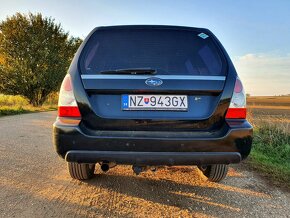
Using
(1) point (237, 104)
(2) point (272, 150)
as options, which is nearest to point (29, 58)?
(2) point (272, 150)

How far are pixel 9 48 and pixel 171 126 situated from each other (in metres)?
23.1

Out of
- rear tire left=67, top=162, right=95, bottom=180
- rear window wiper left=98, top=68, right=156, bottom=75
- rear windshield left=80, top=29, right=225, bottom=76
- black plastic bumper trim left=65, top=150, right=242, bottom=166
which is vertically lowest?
rear tire left=67, top=162, right=95, bottom=180

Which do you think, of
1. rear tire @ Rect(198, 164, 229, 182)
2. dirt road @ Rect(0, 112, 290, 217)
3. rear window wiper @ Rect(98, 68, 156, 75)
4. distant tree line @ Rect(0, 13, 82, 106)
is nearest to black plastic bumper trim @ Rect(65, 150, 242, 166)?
dirt road @ Rect(0, 112, 290, 217)

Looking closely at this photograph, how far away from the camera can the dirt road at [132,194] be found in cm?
277

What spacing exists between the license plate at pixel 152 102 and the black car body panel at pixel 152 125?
0.15ft

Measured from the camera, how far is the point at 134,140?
8.02 feet

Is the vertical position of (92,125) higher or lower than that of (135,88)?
lower

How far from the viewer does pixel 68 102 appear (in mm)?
2604

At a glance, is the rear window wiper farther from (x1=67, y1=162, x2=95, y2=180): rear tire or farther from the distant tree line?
the distant tree line

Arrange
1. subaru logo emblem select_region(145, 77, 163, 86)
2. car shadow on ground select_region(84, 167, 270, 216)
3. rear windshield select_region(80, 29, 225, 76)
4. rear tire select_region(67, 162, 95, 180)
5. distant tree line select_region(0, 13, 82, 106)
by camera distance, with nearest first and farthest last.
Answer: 1. subaru logo emblem select_region(145, 77, 163, 86)
2. rear windshield select_region(80, 29, 225, 76)
3. car shadow on ground select_region(84, 167, 270, 216)
4. rear tire select_region(67, 162, 95, 180)
5. distant tree line select_region(0, 13, 82, 106)

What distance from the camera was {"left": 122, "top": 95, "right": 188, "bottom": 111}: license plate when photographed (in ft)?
8.30

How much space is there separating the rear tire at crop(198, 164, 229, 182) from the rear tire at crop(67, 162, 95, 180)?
1388 mm

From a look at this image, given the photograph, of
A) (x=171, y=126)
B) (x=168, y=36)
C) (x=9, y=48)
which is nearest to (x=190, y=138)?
(x=171, y=126)

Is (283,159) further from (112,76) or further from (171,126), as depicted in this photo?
(112,76)
